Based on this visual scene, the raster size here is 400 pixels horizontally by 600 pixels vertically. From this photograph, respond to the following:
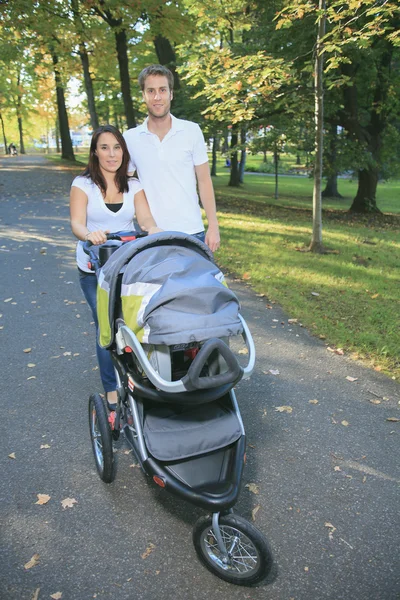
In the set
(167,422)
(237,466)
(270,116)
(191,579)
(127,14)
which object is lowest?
(191,579)

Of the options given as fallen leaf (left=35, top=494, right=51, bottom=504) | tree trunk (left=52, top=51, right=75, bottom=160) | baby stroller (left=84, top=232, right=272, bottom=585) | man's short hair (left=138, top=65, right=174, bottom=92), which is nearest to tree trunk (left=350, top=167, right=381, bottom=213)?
man's short hair (left=138, top=65, right=174, bottom=92)

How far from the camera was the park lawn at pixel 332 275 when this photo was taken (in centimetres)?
521

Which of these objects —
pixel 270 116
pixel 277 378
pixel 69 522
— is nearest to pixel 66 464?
pixel 69 522

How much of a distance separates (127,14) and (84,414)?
14465 mm

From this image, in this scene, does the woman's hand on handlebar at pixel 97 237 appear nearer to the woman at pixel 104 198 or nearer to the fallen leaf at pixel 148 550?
the woman at pixel 104 198

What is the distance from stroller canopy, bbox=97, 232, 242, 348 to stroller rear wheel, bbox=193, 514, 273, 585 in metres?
0.91

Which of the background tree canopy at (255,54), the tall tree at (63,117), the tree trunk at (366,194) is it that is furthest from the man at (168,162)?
the tall tree at (63,117)

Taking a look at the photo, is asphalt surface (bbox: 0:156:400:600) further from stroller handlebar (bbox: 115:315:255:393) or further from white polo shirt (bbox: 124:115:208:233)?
white polo shirt (bbox: 124:115:208:233)

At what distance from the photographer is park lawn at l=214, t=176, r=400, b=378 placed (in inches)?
205

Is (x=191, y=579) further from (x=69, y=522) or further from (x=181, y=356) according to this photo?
(x=181, y=356)

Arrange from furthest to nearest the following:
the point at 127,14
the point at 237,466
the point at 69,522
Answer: the point at 127,14 → the point at 69,522 → the point at 237,466

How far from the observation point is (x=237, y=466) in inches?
88.4

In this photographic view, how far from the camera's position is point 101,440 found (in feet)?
9.50

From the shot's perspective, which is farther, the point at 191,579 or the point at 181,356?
the point at 181,356
